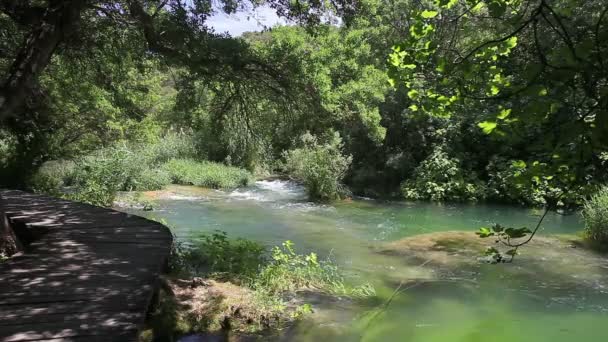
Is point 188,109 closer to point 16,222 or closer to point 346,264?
point 16,222

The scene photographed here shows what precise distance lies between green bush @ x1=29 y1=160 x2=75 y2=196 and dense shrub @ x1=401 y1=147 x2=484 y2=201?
13120mm

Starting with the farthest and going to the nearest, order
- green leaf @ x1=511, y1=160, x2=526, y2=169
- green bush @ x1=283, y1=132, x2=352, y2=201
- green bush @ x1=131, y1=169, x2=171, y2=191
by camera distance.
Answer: green bush @ x1=283, y1=132, x2=352, y2=201 → green bush @ x1=131, y1=169, x2=171, y2=191 → green leaf @ x1=511, y1=160, x2=526, y2=169

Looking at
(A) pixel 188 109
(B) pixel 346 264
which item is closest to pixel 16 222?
(A) pixel 188 109

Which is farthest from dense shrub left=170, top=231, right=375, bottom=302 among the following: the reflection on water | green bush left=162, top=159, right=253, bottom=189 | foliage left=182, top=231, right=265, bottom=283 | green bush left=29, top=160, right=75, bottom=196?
green bush left=162, top=159, right=253, bottom=189

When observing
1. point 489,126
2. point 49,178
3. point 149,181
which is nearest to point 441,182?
point 149,181

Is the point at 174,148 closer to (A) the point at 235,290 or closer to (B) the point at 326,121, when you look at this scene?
(B) the point at 326,121

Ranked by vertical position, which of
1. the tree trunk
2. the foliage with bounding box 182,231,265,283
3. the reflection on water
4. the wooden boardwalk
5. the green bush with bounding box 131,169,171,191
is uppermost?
the tree trunk

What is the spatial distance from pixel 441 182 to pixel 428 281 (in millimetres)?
12161

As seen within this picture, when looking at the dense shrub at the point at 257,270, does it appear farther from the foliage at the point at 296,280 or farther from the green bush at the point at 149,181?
the green bush at the point at 149,181

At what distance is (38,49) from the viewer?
217 inches

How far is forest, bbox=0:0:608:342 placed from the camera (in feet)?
7.70

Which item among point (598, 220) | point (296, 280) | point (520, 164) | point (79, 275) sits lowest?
point (296, 280)

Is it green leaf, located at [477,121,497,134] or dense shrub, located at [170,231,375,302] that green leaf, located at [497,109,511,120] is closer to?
green leaf, located at [477,121,497,134]

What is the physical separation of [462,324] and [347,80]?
11536 mm
